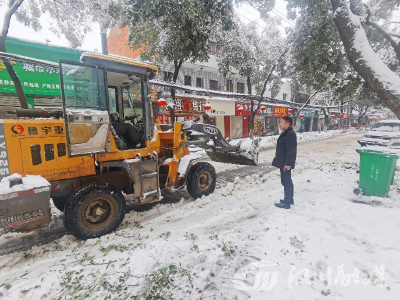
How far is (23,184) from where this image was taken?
114 inches

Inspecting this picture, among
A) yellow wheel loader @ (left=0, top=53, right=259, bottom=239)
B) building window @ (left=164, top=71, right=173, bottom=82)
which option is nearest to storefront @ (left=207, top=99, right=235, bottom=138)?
building window @ (left=164, top=71, right=173, bottom=82)

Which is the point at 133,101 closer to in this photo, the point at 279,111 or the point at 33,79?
the point at 33,79

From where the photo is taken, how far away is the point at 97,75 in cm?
345

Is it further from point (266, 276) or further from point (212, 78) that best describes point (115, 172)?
point (212, 78)

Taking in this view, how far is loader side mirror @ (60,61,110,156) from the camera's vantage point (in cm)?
315

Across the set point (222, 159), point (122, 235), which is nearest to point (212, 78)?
point (222, 159)

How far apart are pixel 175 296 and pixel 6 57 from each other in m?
7.57

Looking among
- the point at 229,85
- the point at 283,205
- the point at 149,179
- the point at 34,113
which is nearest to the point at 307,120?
the point at 229,85

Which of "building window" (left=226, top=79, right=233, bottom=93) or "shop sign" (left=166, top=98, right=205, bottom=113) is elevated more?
"building window" (left=226, top=79, right=233, bottom=93)

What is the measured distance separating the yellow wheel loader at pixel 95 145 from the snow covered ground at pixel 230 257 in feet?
1.84

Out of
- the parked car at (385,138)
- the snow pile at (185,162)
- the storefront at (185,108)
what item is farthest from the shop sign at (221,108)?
the snow pile at (185,162)

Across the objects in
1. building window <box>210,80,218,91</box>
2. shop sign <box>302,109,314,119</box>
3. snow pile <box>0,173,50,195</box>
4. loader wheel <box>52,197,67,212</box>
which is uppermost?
building window <box>210,80,218,91</box>

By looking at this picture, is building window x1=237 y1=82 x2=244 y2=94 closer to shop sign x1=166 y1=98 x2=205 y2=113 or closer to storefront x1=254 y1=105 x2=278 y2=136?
storefront x1=254 y1=105 x2=278 y2=136

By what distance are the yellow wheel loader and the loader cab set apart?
0.01m
